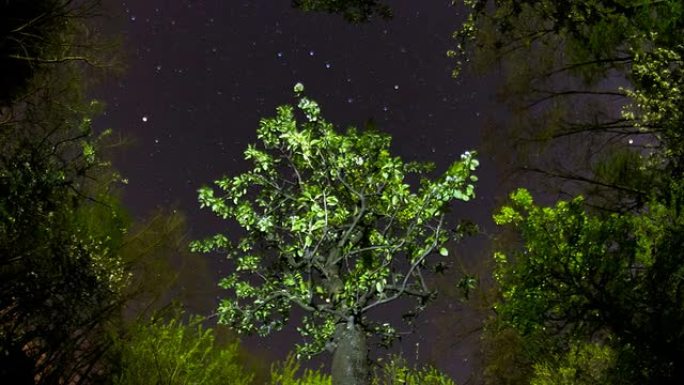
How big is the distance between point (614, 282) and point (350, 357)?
4.23m

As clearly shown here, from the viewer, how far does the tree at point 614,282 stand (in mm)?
7449

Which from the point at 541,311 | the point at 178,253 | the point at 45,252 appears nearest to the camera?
the point at 541,311

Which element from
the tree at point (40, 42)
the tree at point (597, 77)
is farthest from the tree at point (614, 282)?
the tree at point (40, 42)

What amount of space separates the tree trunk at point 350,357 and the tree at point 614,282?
2.40 meters

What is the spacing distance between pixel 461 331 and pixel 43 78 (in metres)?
15.8

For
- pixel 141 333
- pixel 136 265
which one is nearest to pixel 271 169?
pixel 141 333

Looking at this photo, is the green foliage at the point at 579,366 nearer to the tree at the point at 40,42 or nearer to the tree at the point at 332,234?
the tree at the point at 332,234

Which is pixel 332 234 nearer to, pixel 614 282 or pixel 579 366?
pixel 614 282

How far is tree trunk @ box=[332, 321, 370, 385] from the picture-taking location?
7.33 metres

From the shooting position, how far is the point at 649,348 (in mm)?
7438

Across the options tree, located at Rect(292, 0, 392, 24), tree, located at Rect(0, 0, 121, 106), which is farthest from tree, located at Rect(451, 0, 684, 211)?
tree, located at Rect(0, 0, 121, 106)

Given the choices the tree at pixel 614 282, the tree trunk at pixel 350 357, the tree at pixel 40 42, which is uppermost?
the tree at pixel 40 42

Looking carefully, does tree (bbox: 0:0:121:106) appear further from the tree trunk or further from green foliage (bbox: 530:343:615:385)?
green foliage (bbox: 530:343:615:385)

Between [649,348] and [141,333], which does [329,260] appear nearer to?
[649,348]
